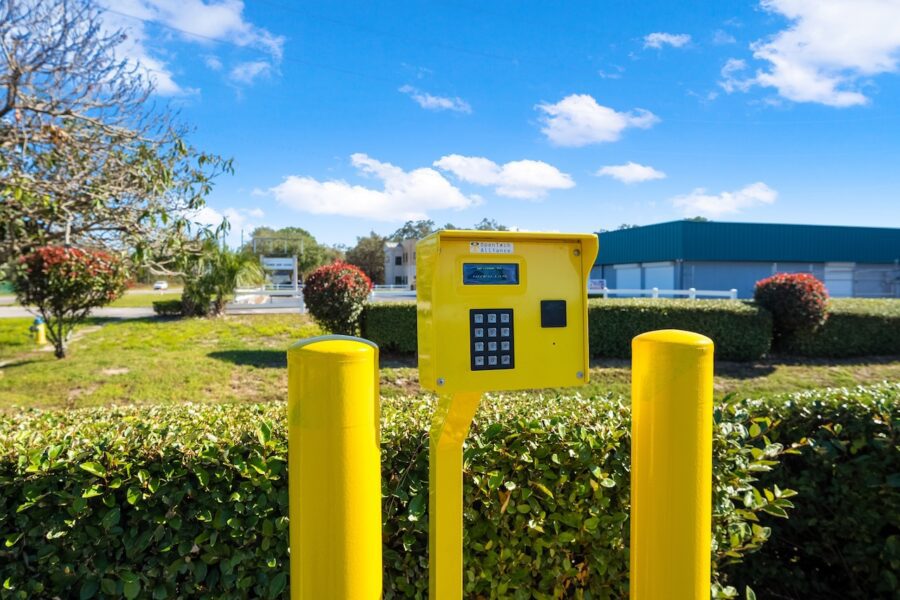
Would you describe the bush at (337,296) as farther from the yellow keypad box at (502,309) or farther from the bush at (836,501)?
the yellow keypad box at (502,309)

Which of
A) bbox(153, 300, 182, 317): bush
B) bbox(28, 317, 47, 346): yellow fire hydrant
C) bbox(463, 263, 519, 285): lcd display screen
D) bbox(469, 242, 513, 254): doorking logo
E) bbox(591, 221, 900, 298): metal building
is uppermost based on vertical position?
bbox(591, 221, 900, 298): metal building

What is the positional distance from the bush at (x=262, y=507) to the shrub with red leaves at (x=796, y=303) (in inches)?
364

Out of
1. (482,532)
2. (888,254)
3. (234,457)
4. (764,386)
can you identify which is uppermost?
(888,254)

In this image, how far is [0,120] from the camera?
567cm

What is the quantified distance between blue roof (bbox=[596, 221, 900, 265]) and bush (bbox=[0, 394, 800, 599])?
94.1ft

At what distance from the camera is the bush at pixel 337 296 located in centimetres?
1034

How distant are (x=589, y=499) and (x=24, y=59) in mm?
6854

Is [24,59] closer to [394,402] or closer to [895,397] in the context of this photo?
[394,402]

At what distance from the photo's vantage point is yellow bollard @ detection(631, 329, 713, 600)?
175 cm

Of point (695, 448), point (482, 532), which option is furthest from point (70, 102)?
point (695, 448)

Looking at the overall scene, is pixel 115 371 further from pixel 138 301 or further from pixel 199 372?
pixel 138 301

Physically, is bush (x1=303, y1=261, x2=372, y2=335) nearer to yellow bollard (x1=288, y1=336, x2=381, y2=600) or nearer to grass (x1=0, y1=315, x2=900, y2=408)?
grass (x1=0, y1=315, x2=900, y2=408)

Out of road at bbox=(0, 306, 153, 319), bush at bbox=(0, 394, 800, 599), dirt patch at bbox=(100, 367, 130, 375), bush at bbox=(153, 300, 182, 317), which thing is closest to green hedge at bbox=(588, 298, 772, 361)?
bush at bbox=(0, 394, 800, 599)

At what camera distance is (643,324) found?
1024cm
